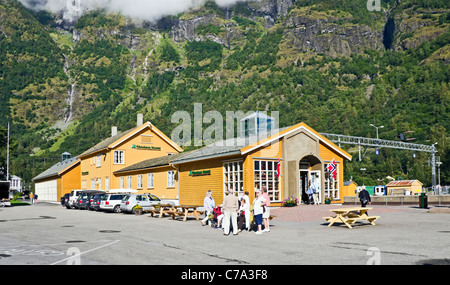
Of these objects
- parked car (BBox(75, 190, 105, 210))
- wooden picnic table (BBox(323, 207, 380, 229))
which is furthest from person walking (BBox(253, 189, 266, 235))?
parked car (BBox(75, 190, 105, 210))

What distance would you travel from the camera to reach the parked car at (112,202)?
32.2 meters

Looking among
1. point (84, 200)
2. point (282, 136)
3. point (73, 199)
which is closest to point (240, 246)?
point (282, 136)

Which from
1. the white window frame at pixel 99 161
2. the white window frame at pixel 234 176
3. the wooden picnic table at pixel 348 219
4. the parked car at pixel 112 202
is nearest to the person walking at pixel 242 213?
the wooden picnic table at pixel 348 219

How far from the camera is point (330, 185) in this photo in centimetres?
3148

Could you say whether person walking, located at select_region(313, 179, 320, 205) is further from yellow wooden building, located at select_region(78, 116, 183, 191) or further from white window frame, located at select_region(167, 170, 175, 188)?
yellow wooden building, located at select_region(78, 116, 183, 191)

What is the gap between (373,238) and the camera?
13.8 m

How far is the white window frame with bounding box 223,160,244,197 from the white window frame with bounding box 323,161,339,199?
20.7ft

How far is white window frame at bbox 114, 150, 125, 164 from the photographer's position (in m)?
48.1

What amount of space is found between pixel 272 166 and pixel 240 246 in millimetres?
15722

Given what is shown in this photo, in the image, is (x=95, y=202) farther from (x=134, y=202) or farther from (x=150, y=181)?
(x=150, y=181)

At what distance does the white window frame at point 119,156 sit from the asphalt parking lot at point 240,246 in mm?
30981

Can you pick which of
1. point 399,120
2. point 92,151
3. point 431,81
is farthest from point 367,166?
point 92,151
